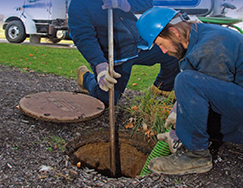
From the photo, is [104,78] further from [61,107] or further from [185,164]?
[185,164]

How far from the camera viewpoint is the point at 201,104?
1480mm

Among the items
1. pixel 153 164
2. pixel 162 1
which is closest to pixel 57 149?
pixel 153 164

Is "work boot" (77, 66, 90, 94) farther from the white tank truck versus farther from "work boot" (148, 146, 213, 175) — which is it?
the white tank truck

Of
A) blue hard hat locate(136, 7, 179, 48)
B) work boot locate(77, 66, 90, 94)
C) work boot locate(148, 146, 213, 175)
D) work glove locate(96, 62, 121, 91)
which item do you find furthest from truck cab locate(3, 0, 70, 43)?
work boot locate(148, 146, 213, 175)

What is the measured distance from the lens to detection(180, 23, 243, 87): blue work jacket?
1.35m

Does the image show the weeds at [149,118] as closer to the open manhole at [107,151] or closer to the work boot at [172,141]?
the open manhole at [107,151]

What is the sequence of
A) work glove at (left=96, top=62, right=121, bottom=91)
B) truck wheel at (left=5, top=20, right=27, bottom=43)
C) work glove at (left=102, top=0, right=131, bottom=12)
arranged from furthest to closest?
1. truck wheel at (left=5, top=20, right=27, bottom=43)
2. work glove at (left=102, top=0, right=131, bottom=12)
3. work glove at (left=96, top=62, right=121, bottom=91)

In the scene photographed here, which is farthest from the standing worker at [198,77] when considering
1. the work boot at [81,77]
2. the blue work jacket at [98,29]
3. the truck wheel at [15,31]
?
the truck wheel at [15,31]

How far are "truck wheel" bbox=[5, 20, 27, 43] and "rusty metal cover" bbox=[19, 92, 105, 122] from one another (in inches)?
269

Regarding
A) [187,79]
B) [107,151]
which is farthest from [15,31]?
[187,79]

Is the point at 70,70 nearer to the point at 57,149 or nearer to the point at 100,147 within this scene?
the point at 100,147

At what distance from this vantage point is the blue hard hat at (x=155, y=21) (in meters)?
1.41

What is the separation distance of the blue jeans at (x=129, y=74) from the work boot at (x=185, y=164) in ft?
4.09

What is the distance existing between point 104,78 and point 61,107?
703mm
